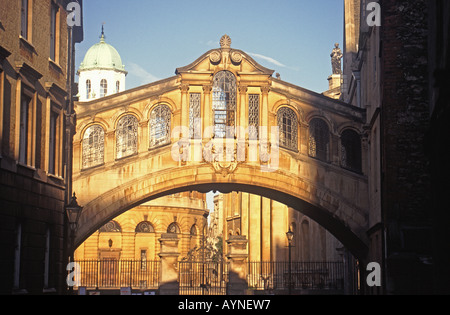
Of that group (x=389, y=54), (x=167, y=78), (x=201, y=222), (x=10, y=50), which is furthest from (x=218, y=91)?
(x=201, y=222)

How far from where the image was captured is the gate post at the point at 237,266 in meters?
34.1

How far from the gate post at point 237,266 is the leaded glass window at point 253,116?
5551 millimetres

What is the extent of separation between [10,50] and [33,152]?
3.32 metres

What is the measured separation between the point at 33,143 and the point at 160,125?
369 inches

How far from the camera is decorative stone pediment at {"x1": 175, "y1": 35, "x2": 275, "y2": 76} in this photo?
1266 inches

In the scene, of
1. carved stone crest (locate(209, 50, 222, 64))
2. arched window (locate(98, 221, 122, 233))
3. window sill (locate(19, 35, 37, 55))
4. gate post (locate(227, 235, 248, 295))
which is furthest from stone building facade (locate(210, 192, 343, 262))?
window sill (locate(19, 35, 37, 55))

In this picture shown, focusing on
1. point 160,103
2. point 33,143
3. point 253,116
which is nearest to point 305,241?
point 253,116

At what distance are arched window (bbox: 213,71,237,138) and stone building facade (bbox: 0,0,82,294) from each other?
20.2 ft

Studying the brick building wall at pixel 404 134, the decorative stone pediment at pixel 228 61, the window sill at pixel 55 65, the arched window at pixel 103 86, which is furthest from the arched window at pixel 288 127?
the arched window at pixel 103 86

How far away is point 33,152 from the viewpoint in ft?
75.7

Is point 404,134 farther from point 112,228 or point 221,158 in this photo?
point 112,228

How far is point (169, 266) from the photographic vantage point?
1389 inches
